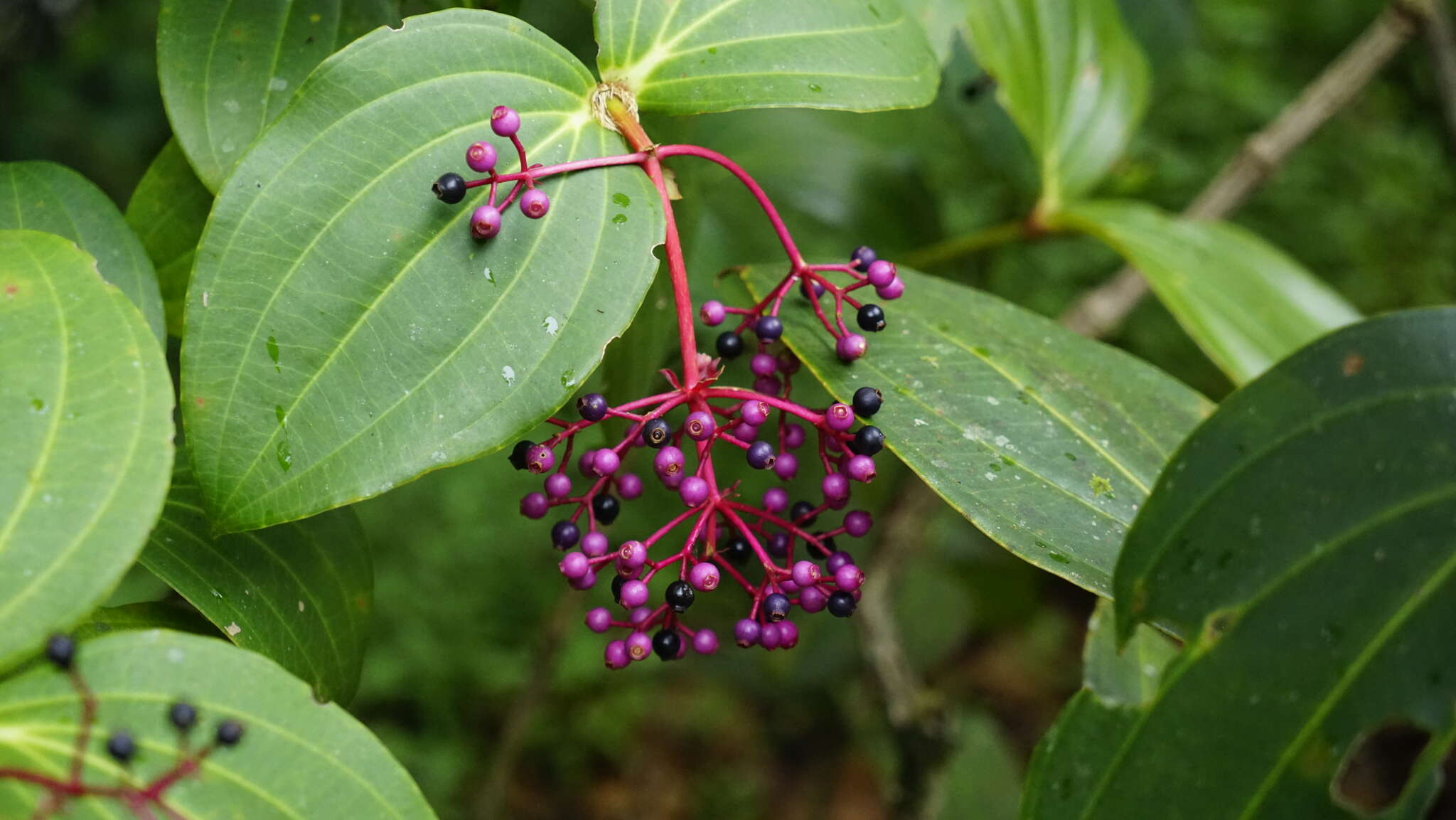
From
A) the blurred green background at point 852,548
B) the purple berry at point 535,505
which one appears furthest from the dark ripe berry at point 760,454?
the blurred green background at point 852,548

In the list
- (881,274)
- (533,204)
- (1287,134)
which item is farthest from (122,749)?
(1287,134)

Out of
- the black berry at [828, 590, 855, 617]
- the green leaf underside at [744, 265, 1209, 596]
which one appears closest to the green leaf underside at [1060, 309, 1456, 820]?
the green leaf underside at [744, 265, 1209, 596]

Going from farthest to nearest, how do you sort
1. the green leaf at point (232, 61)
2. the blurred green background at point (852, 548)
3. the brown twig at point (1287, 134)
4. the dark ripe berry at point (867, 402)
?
the blurred green background at point (852, 548), the brown twig at point (1287, 134), the green leaf at point (232, 61), the dark ripe berry at point (867, 402)

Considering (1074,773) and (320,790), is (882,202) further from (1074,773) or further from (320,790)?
(320,790)

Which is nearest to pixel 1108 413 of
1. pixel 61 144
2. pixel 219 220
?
pixel 219 220

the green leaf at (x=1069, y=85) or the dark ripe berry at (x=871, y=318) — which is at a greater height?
the dark ripe berry at (x=871, y=318)

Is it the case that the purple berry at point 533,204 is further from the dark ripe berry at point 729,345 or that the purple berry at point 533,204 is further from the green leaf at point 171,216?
the green leaf at point 171,216
